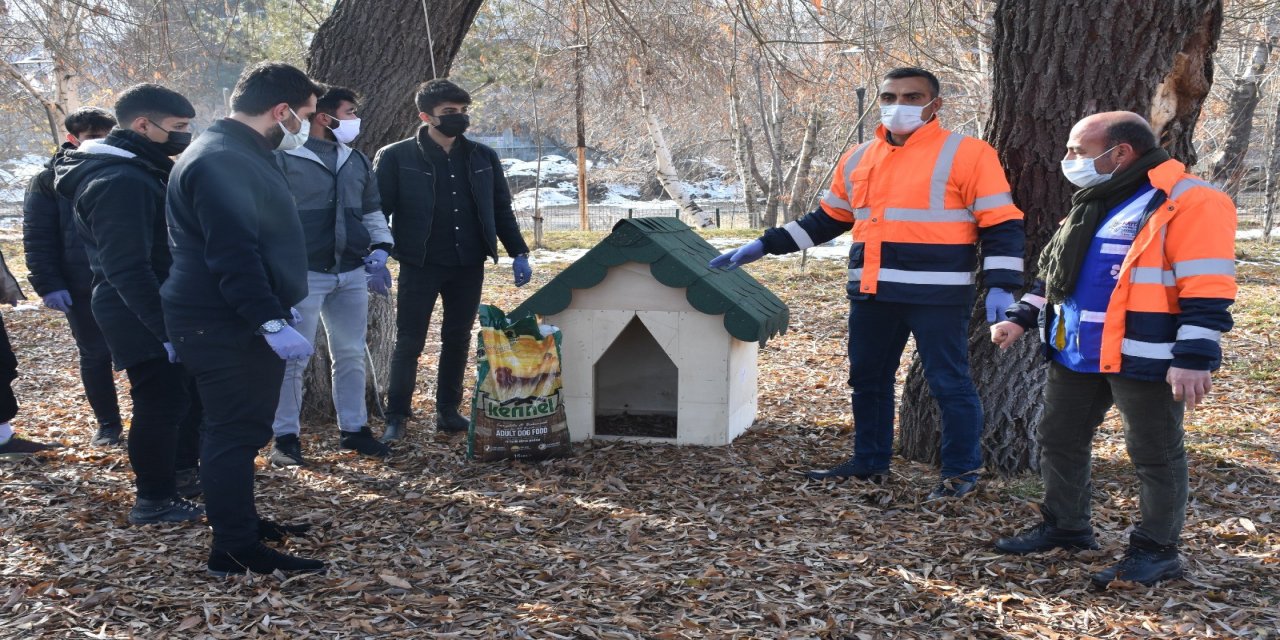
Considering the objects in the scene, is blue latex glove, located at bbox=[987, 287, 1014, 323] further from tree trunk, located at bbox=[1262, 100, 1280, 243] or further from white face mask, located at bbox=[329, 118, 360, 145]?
tree trunk, located at bbox=[1262, 100, 1280, 243]

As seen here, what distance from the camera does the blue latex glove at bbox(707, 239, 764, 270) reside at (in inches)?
160

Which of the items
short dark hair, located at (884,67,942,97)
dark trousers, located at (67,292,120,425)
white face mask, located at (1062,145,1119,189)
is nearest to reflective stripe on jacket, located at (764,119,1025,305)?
short dark hair, located at (884,67,942,97)

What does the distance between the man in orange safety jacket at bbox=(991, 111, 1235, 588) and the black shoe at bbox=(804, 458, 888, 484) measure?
0.92 meters

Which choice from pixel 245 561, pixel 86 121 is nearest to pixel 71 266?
pixel 86 121

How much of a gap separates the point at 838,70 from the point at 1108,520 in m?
6.05

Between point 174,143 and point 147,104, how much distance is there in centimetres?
16

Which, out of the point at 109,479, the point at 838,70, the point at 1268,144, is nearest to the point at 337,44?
the point at 109,479

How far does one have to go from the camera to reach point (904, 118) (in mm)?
3617

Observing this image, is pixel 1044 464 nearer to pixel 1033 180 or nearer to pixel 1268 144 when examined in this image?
pixel 1033 180

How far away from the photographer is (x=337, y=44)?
5059mm

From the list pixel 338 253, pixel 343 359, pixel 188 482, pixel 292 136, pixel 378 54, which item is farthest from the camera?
pixel 378 54

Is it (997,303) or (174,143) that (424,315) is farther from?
(997,303)

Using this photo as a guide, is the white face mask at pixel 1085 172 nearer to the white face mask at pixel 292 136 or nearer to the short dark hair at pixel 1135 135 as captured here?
the short dark hair at pixel 1135 135

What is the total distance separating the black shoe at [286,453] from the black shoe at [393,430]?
413mm
